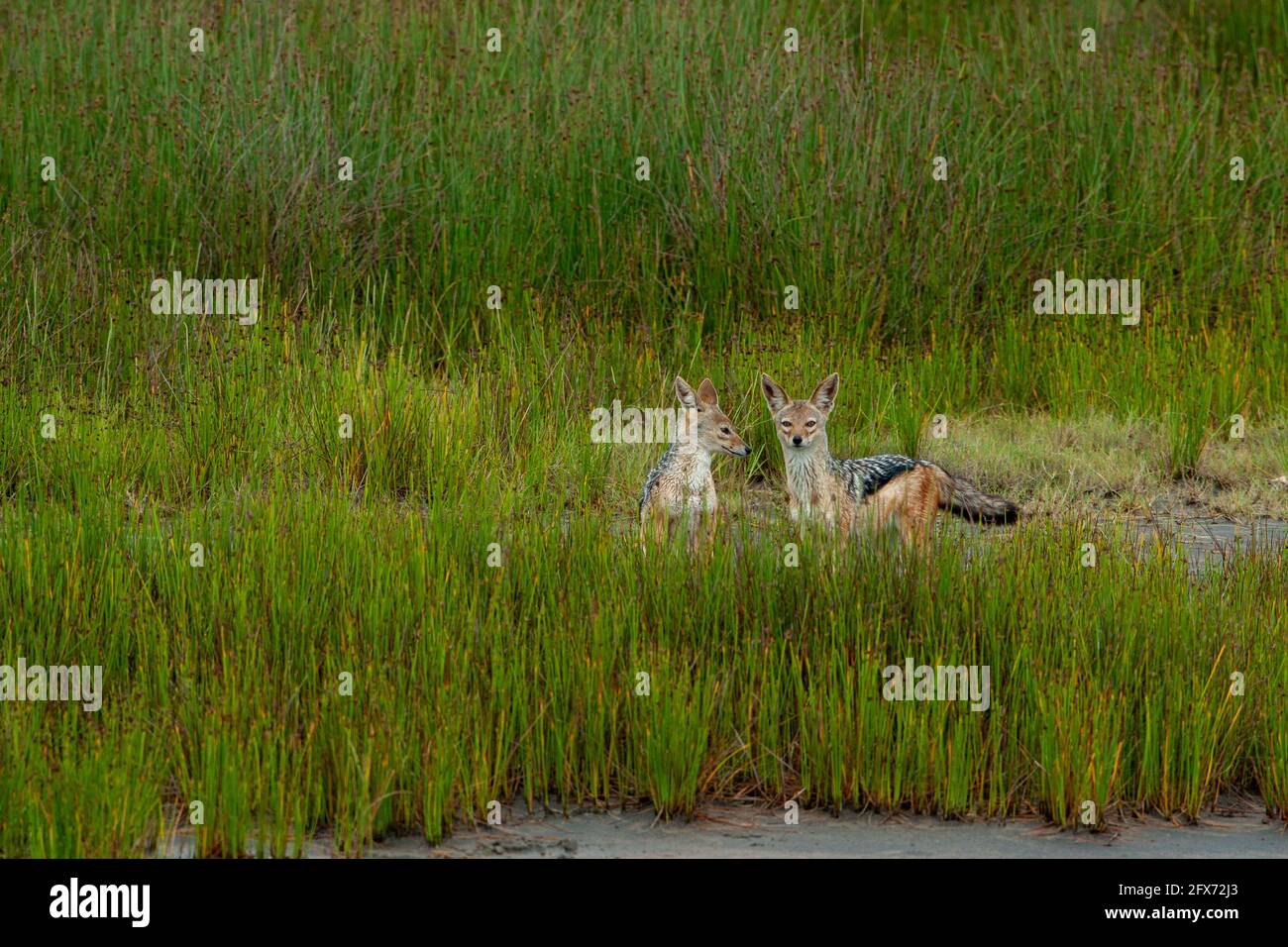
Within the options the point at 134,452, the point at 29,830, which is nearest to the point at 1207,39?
the point at 134,452

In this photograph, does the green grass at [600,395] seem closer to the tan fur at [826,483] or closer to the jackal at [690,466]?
the tan fur at [826,483]

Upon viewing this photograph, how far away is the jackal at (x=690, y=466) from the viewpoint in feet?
27.5

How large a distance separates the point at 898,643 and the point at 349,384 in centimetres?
418

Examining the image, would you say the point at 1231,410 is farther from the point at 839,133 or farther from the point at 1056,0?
the point at 1056,0

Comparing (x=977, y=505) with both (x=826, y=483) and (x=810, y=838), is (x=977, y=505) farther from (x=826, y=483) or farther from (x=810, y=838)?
(x=810, y=838)

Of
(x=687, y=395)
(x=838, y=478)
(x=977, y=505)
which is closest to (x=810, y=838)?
(x=838, y=478)

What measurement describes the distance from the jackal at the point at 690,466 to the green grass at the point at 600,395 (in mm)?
588

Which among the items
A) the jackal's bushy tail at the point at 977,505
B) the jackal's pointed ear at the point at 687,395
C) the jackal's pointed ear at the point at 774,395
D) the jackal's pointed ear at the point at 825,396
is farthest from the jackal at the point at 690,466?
the jackal's bushy tail at the point at 977,505

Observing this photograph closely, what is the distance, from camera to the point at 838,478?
8.74m

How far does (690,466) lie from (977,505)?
1.59 metres

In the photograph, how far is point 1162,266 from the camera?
42.4 feet

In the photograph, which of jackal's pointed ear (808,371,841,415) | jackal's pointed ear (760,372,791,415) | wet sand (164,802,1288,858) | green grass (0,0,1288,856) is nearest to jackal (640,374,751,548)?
jackal's pointed ear (760,372,791,415)

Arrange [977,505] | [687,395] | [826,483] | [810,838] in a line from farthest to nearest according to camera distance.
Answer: [977,505] < [687,395] < [826,483] < [810,838]

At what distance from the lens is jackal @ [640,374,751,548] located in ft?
27.5
